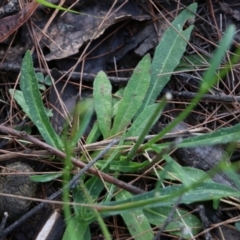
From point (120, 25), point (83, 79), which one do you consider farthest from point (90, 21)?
point (83, 79)

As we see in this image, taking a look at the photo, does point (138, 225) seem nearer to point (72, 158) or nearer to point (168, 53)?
point (72, 158)

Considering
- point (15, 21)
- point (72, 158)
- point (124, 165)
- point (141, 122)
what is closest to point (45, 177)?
point (72, 158)

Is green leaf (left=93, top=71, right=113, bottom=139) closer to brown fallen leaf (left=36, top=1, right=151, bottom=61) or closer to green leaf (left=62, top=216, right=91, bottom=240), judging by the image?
brown fallen leaf (left=36, top=1, right=151, bottom=61)

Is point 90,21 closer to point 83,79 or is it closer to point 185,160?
point 83,79


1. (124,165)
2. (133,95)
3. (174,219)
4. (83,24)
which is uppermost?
(83,24)

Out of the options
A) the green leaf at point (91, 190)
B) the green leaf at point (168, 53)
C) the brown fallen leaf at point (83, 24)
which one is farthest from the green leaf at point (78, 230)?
the brown fallen leaf at point (83, 24)

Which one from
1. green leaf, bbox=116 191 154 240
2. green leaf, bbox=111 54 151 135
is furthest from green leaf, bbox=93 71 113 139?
green leaf, bbox=116 191 154 240

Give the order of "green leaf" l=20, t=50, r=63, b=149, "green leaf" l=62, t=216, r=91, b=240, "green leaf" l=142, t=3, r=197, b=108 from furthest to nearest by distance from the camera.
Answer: "green leaf" l=142, t=3, r=197, b=108 < "green leaf" l=20, t=50, r=63, b=149 < "green leaf" l=62, t=216, r=91, b=240
